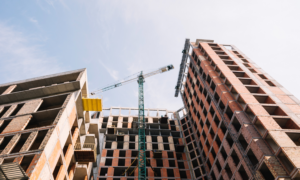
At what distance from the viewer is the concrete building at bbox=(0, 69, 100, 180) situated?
1427 centimetres

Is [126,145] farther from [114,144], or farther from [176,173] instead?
[176,173]

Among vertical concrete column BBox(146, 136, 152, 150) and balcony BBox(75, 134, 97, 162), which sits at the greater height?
vertical concrete column BBox(146, 136, 152, 150)

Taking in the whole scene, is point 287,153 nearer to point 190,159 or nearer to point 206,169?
point 206,169

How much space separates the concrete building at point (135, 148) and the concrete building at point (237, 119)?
139 inches

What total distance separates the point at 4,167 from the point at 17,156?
317 cm

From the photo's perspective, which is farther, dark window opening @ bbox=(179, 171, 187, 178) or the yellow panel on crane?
dark window opening @ bbox=(179, 171, 187, 178)

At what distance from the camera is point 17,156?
1423 cm

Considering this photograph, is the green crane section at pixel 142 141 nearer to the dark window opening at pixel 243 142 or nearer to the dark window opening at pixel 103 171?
the dark window opening at pixel 103 171

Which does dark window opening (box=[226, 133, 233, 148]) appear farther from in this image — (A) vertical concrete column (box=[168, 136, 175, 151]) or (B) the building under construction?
(A) vertical concrete column (box=[168, 136, 175, 151])

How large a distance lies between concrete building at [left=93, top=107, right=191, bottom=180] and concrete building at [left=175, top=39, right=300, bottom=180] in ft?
11.6

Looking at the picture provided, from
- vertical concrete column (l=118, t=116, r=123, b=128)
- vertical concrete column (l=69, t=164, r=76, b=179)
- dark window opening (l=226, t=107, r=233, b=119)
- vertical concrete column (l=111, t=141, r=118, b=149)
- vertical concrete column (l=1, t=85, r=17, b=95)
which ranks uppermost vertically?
vertical concrete column (l=118, t=116, r=123, b=128)

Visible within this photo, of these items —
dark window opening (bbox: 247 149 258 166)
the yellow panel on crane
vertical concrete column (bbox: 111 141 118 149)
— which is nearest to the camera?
dark window opening (bbox: 247 149 258 166)

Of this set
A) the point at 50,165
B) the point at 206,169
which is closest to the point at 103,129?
the point at 206,169

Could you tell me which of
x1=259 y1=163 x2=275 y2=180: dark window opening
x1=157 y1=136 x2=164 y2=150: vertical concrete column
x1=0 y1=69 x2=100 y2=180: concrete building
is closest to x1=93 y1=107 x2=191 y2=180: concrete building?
x1=157 y1=136 x2=164 y2=150: vertical concrete column
